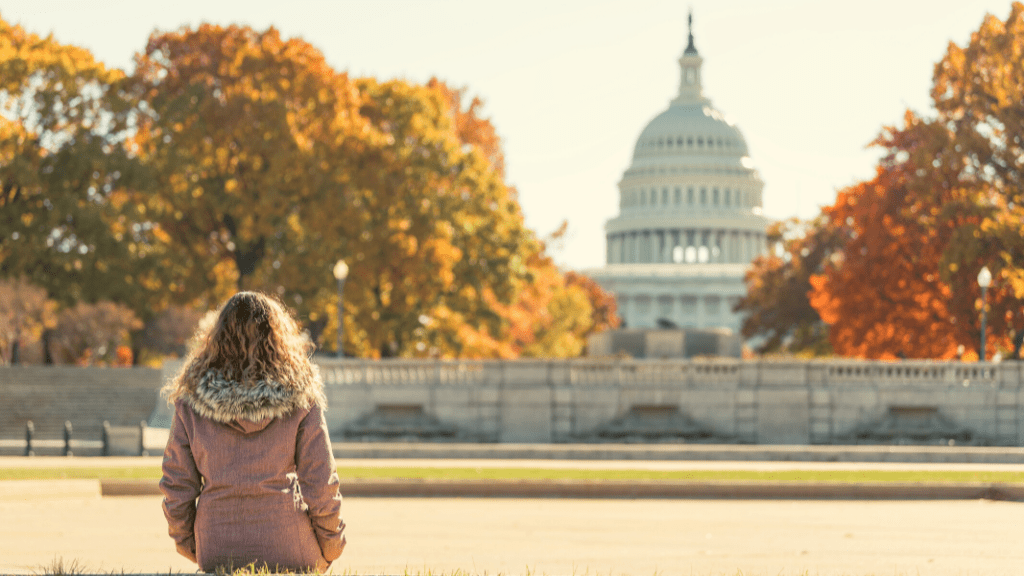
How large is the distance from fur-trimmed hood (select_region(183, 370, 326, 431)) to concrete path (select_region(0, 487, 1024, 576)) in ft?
14.0

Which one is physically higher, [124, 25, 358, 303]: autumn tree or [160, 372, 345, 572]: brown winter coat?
[124, 25, 358, 303]: autumn tree

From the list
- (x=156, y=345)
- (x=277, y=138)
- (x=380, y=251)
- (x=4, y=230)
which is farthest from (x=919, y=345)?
(x=4, y=230)

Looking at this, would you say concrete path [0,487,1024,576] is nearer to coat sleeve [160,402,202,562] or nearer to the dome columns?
coat sleeve [160,402,202,562]

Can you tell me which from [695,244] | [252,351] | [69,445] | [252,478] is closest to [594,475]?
[69,445]

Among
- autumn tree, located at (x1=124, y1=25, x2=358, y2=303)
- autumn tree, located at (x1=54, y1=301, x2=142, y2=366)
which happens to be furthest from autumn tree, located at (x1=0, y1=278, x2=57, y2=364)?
autumn tree, located at (x1=124, y1=25, x2=358, y2=303)

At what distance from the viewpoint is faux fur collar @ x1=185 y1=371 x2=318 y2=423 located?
600 centimetres

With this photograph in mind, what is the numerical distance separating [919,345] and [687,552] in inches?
1288

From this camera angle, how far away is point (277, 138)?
46.5m

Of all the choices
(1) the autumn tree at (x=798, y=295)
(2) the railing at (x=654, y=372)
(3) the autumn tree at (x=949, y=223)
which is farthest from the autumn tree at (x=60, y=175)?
(1) the autumn tree at (x=798, y=295)

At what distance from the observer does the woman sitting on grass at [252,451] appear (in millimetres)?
6051

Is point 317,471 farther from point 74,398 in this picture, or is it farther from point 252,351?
point 74,398

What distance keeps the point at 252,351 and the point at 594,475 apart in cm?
1523

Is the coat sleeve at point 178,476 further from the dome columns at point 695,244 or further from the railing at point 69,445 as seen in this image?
the dome columns at point 695,244

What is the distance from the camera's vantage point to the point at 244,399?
5996 millimetres
